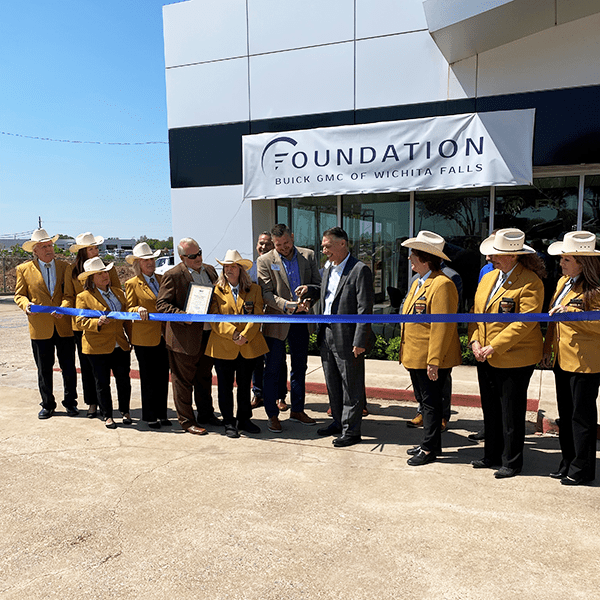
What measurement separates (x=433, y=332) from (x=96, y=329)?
3.55 meters

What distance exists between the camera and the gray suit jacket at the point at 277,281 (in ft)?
19.7

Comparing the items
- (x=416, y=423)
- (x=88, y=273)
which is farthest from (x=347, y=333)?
(x=88, y=273)

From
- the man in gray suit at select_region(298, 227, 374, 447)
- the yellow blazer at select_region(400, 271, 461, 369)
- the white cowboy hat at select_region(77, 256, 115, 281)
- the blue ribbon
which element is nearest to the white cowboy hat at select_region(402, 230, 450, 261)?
the yellow blazer at select_region(400, 271, 461, 369)

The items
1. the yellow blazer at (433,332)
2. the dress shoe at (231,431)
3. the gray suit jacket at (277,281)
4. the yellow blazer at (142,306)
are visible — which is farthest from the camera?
the gray suit jacket at (277,281)

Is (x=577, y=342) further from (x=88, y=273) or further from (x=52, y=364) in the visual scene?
(x=52, y=364)

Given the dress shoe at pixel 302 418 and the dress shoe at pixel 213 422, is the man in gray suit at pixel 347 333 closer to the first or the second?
the dress shoe at pixel 302 418

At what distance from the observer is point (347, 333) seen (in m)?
5.34

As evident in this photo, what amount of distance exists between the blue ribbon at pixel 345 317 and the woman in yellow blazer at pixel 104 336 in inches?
4.4

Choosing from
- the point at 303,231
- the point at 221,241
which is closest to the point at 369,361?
the point at 303,231

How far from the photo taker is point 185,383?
5785 millimetres

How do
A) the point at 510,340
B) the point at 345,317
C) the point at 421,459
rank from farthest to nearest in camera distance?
the point at 345,317, the point at 421,459, the point at 510,340

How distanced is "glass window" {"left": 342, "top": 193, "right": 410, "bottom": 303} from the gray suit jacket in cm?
383

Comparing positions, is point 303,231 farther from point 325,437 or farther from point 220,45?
point 325,437

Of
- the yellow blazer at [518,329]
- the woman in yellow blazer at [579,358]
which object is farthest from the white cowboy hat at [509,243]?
the woman in yellow blazer at [579,358]
